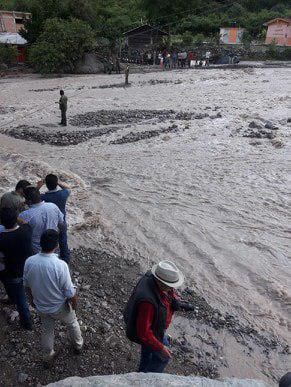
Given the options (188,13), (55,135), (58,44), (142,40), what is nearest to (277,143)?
(55,135)

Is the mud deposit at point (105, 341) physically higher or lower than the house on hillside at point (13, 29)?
lower

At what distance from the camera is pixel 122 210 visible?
8.68 m

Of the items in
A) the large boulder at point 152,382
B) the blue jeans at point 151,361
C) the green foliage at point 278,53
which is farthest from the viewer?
the green foliage at point 278,53

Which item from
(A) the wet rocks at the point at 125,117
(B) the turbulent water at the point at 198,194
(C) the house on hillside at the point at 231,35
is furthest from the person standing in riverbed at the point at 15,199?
(C) the house on hillside at the point at 231,35

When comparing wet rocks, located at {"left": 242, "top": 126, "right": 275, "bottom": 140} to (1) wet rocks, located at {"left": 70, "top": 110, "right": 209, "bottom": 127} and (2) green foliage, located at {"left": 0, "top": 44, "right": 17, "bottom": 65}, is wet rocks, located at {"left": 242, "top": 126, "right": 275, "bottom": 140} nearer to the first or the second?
(1) wet rocks, located at {"left": 70, "top": 110, "right": 209, "bottom": 127}

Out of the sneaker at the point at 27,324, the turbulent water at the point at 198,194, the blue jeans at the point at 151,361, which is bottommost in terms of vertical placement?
the turbulent water at the point at 198,194

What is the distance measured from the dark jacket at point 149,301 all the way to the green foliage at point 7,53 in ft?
110

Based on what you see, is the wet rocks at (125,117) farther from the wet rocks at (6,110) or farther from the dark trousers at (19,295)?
the dark trousers at (19,295)

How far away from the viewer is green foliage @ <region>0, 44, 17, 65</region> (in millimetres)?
31902

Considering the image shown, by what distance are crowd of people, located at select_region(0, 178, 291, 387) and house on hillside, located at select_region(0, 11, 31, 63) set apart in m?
35.2

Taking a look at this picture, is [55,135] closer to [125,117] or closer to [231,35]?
[125,117]

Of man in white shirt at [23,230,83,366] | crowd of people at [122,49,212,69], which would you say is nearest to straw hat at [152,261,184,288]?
man in white shirt at [23,230,83,366]

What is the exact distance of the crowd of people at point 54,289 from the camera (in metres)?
3.20

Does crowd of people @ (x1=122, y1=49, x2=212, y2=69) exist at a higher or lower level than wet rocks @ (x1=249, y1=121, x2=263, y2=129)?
higher
